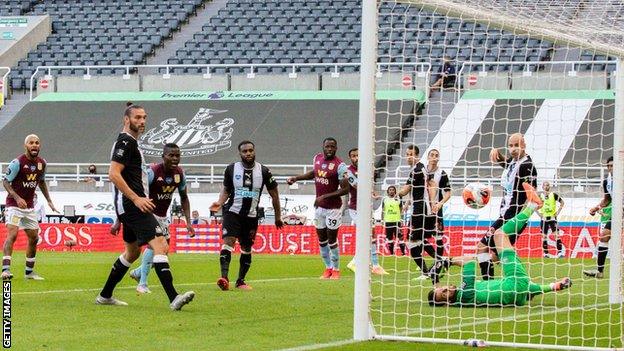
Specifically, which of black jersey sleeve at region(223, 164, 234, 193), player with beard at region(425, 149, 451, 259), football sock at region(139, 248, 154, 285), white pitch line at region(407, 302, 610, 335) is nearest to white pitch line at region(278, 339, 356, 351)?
white pitch line at region(407, 302, 610, 335)

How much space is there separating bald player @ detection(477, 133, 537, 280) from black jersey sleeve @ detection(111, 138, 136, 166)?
3716 mm

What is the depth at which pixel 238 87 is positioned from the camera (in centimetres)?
4288

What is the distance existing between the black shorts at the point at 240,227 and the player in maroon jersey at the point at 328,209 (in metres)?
2.79

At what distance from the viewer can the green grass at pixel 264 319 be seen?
→ 1001cm

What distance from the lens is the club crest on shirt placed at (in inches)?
1582

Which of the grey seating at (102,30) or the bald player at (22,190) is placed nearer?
the bald player at (22,190)

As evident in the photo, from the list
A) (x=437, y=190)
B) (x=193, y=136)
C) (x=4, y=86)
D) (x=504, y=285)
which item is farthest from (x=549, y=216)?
(x=4, y=86)

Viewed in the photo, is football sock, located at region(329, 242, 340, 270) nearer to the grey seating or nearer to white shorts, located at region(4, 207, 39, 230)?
white shorts, located at region(4, 207, 39, 230)

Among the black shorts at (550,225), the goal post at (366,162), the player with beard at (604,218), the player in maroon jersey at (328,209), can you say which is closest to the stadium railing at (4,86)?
the black shorts at (550,225)

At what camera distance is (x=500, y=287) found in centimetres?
1299

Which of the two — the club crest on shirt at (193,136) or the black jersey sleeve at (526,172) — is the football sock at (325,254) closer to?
the black jersey sleeve at (526,172)

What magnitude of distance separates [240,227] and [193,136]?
2512cm

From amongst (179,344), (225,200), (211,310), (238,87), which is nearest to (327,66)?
(238,87)

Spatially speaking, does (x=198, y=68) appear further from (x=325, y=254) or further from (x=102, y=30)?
(x=325, y=254)
